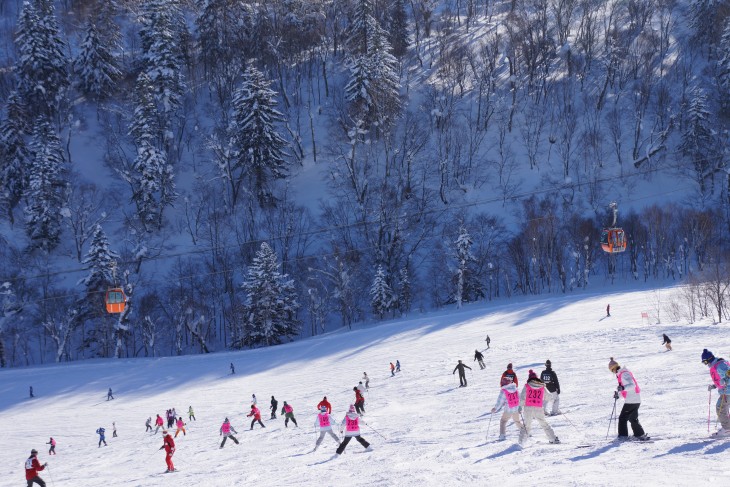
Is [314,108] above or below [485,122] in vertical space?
above

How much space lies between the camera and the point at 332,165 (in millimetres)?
70250

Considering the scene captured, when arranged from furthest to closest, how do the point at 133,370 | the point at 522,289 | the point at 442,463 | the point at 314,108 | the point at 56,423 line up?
the point at 314,108, the point at 522,289, the point at 133,370, the point at 56,423, the point at 442,463

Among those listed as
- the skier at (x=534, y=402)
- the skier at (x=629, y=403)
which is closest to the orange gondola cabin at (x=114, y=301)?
the skier at (x=534, y=402)

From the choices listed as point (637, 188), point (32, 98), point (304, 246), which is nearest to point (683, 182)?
point (637, 188)

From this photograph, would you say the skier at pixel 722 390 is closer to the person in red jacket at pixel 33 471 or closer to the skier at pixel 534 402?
the skier at pixel 534 402

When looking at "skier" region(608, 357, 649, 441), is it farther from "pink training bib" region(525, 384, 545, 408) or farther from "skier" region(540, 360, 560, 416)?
"skier" region(540, 360, 560, 416)

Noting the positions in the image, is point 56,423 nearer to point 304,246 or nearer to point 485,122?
point 304,246

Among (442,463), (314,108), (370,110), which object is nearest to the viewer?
(442,463)

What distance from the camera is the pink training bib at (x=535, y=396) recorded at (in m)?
12.3

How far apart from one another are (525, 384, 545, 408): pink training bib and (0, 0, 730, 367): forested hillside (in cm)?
4048

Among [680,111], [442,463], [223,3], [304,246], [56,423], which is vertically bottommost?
[56,423]

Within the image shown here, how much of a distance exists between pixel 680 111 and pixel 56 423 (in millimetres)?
66854

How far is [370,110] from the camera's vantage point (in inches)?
2702

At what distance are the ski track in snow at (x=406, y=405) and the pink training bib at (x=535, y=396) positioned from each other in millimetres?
795
